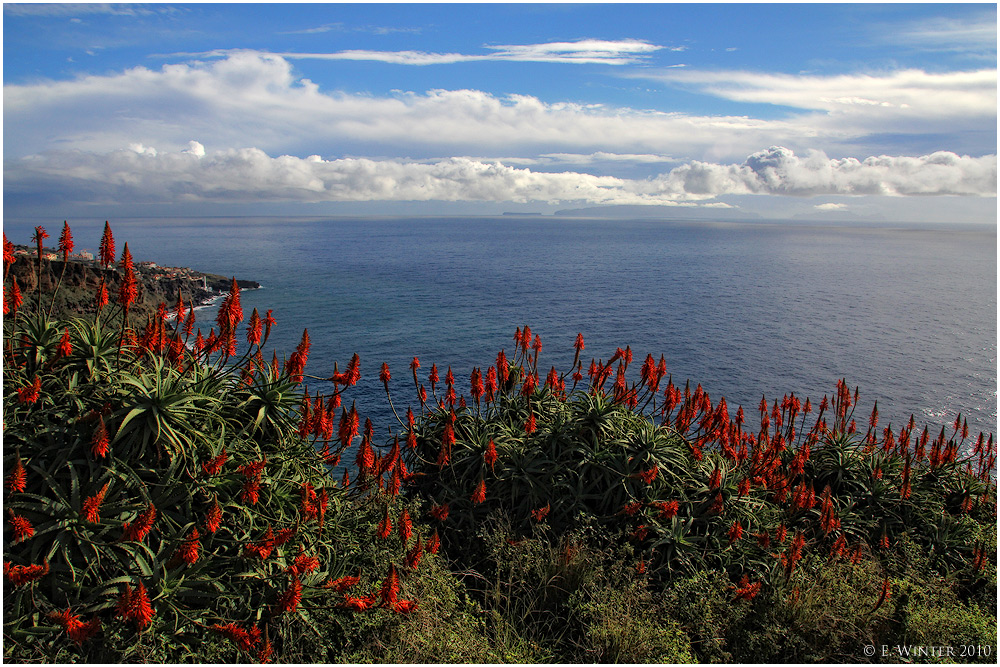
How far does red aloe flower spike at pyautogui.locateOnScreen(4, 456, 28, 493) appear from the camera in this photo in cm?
Answer: 498

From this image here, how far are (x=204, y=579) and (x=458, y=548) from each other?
343 centimetres

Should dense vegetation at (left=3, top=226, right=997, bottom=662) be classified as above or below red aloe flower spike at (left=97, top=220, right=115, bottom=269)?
below

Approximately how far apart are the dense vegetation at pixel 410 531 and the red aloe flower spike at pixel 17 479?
29 millimetres

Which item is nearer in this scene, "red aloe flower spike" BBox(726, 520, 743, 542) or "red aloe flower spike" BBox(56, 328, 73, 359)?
"red aloe flower spike" BBox(56, 328, 73, 359)

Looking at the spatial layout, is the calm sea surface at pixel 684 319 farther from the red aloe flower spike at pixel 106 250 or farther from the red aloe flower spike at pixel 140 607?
the red aloe flower spike at pixel 140 607

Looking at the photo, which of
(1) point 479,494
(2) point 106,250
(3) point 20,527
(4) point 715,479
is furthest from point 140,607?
(4) point 715,479

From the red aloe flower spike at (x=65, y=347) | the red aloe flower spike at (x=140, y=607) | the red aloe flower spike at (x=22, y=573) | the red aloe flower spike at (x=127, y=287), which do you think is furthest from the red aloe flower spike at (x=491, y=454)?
the red aloe flower spike at (x=65, y=347)

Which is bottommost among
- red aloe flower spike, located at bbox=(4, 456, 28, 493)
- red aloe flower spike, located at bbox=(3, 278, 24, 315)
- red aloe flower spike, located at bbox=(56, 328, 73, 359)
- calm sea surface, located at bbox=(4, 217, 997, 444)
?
calm sea surface, located at bbox=(4, 217, 997, 444)

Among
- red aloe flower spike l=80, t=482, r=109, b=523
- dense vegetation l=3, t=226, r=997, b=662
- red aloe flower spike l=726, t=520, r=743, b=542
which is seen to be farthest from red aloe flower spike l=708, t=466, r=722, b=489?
red aloe flower spike l=80, t=482, r=109, b=523

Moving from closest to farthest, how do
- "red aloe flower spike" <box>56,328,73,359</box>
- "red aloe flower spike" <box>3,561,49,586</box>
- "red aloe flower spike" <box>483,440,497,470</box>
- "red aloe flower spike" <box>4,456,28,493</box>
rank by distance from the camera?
"red aloe flower spike" <box>4,456,28,493</box> → "red aloe flower spike" <box>3,561,49,586</box> → "red aloe flower spike" <box>56,328,73,359</box> → "red aloe flower spike" <box>483,440,497,470</box>

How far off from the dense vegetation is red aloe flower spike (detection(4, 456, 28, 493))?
0.03m

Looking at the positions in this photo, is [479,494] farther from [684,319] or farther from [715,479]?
[684,319]

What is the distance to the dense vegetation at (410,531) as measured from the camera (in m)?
5.68

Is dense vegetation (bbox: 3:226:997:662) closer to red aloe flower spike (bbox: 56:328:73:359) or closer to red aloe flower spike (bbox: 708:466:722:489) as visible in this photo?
red aloe flower spike (bbox: 56:328:73:359)
